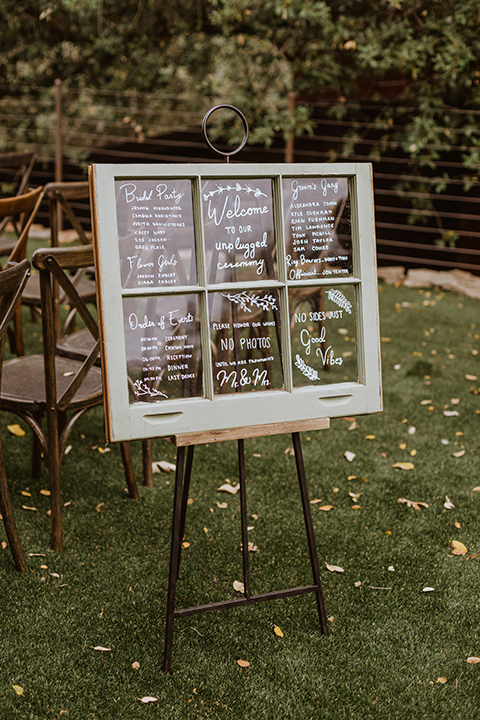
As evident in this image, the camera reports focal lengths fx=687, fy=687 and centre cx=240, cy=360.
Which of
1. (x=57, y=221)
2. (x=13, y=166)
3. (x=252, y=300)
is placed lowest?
(x=252, y=300)

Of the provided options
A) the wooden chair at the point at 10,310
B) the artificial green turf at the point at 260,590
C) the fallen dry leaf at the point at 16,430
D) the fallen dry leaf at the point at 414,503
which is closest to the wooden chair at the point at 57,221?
the fallen dry leaf at the point at 16,430

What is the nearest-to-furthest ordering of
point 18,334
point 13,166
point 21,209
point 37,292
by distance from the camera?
1. point 21,209
2. point 37,292
3. point 18,334
4. point 13,166

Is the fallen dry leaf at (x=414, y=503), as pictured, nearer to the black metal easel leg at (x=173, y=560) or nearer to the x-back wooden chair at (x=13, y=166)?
the black metal easel leg at (x=173, y=560)

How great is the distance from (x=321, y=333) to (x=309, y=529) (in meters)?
0.61

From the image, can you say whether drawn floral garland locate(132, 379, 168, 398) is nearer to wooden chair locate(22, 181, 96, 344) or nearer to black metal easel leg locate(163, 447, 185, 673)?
black metal easel leg locate(163, 447, 185, 673)

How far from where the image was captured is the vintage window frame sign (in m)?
1.84

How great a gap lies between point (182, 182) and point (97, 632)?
142 cm

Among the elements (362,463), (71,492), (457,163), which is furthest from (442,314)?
(71,492)

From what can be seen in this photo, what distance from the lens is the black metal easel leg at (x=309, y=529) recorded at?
212 cm

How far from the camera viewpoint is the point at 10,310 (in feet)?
7.43

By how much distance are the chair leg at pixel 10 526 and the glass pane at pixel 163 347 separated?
709mm

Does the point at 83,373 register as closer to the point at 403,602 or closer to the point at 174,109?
the point at 403,602

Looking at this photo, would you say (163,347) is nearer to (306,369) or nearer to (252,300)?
(252,300)

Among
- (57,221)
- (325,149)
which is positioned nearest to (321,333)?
(57,221)
